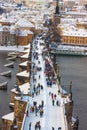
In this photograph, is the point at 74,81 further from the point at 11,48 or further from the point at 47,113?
the point at 11,48

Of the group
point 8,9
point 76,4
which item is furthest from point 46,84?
point 76,4

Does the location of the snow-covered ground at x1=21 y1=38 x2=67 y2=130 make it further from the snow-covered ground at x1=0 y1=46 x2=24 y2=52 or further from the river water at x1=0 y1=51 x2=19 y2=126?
the snow-covered ground at x1=0 y1=46 x2=24 y2=52

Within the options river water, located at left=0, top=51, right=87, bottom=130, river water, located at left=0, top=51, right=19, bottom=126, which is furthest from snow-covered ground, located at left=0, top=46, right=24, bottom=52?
river water, located at left=0, top=51, right=19, bottom=126

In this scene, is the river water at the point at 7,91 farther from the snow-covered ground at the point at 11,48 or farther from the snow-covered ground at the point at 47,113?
the snow-covered ground at the point at 11,48

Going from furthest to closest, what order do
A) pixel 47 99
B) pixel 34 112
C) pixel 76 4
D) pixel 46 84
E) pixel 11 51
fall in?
1. pixel 76 4
2. pixel 11 51
3. pixel 46 84
4. pixel 47 99
5. pixel 34 112

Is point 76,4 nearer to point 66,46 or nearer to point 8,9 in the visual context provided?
point 8,9

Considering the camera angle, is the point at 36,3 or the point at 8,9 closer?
the point at 8,9

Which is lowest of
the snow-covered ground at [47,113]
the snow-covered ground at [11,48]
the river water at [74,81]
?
the snow-covered ground at [11,48]

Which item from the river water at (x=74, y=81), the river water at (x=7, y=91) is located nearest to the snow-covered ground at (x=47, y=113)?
the river water at (x=7, y=91)


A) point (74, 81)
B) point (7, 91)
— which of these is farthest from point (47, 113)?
point (74, 81)
